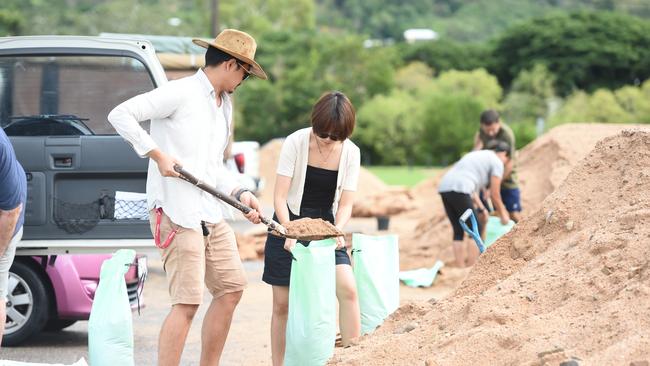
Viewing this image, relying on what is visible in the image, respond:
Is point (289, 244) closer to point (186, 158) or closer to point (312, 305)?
point (312, 305)

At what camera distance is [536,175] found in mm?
16906

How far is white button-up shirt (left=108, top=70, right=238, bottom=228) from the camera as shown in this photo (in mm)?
6484

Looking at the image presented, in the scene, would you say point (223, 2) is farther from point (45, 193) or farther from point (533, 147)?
point (45, 193)

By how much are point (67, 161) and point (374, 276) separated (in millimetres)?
2569

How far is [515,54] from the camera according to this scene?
4232 inches

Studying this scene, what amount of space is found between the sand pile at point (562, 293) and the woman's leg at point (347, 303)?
0.31 metres

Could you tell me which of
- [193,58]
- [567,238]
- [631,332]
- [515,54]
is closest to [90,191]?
[567,238]

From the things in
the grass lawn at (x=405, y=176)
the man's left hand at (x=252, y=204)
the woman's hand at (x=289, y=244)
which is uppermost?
the man's left hand at (x=252, y=204)

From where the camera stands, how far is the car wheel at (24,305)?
906cm

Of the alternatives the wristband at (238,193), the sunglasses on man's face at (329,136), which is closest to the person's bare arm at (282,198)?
the wristband at (238,193)

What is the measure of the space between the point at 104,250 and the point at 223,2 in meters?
108

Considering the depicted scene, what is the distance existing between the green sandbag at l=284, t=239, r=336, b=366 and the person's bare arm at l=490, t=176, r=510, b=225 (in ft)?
19.4

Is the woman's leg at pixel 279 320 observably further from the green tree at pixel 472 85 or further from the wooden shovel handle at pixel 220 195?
the green tree at pixel 472 85

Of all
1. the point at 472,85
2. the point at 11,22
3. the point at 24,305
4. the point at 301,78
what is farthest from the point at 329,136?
the point at 472,85
